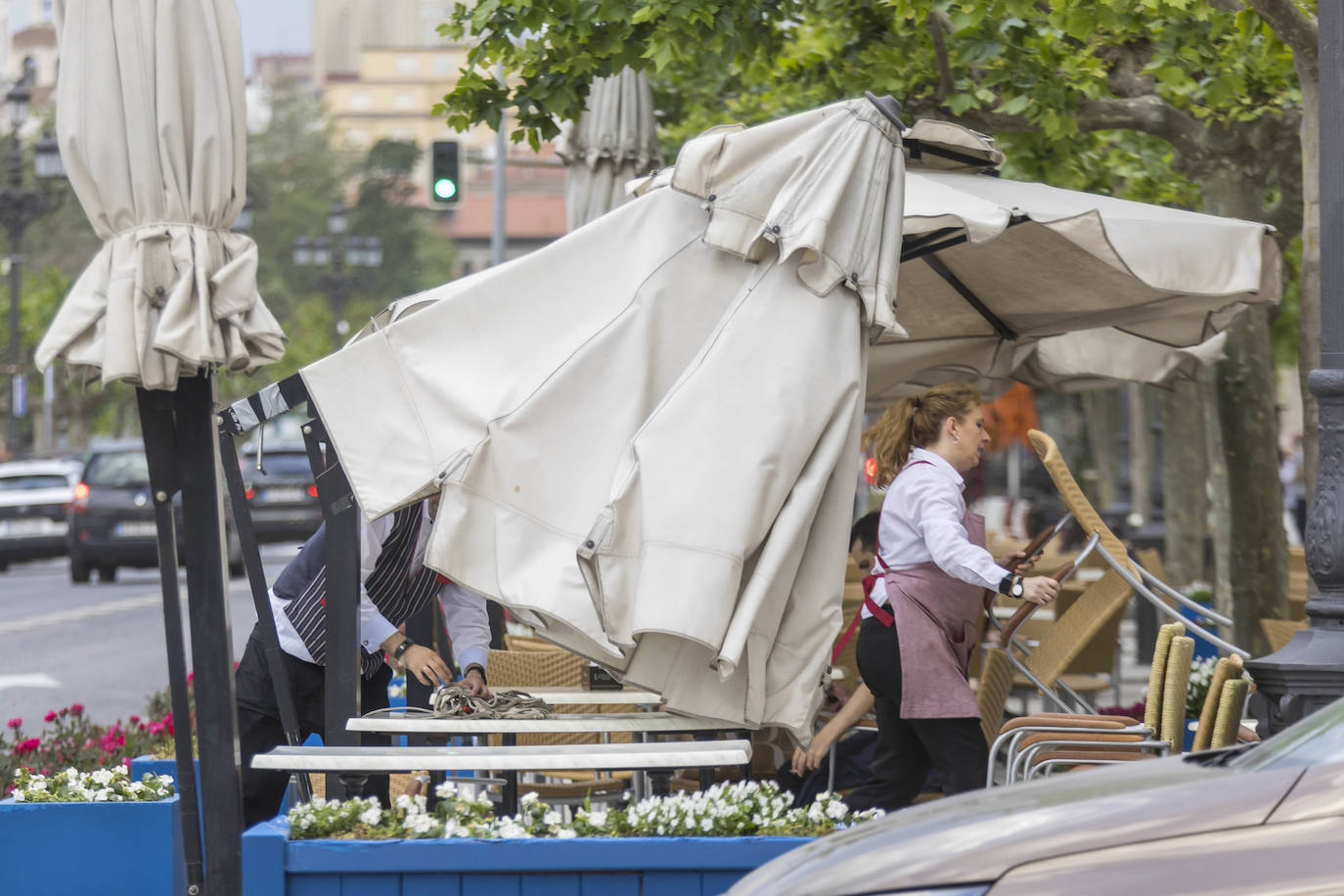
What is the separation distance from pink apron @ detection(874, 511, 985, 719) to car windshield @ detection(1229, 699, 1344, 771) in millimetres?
1985

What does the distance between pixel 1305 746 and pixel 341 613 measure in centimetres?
295

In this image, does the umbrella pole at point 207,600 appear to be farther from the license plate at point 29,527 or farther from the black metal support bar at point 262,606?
the license plate at point 29,527

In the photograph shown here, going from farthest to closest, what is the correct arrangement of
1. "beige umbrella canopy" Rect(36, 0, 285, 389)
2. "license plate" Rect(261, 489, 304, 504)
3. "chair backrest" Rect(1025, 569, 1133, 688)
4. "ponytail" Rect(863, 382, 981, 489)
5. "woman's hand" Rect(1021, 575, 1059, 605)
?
"license plate" Rect(261, 489, 304, 504) < "chair backrest" Rect(1025, 569, 1133, 688) < "ponytail" Rect(863, 382, 981, 489) < "woman's hand" Rect(1021, 575, 1059, 605) < "beige umbrella canopy" Rect(36, 0, 285, 389)

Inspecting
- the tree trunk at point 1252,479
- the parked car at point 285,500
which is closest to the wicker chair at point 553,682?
the tree trunk at point 1252,479

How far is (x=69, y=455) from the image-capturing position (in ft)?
153

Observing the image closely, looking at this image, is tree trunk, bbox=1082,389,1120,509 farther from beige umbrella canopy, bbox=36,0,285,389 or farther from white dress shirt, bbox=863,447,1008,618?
beige umbrella canopy, bbox=36,0,285,389

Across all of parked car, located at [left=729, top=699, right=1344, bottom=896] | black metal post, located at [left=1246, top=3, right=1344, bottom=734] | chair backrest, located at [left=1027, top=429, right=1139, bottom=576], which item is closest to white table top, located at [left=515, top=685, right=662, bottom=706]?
chair backrest, located at [left=1027, top=429, right=1139, bottom=576]

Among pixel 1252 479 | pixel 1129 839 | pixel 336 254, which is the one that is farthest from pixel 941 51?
pixel 336 254

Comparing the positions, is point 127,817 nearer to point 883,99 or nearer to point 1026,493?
point 883,99

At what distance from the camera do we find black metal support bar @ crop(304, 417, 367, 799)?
518 cm

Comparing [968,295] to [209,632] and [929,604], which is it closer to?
[929,604]

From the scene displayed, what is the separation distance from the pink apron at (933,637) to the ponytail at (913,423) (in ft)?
1.12

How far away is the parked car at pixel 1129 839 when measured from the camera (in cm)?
276

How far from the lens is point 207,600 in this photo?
4750 millimetres
